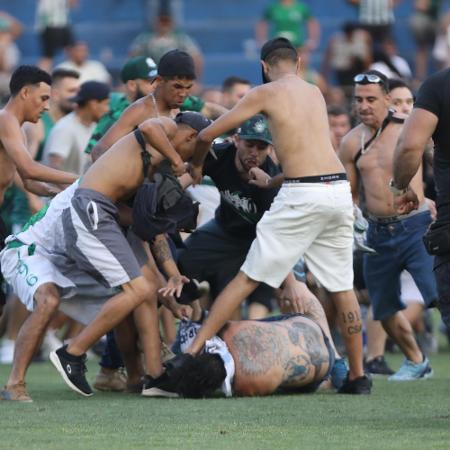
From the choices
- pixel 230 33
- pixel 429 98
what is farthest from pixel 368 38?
pixel 429 98

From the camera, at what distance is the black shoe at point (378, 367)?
37.8 ft

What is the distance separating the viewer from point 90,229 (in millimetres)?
9070

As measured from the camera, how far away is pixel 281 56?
30.8ft

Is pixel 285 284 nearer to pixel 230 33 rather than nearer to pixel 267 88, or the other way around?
pixel 267 88

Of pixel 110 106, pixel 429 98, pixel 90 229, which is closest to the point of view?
pixel 429 98

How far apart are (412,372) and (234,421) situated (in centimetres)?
326

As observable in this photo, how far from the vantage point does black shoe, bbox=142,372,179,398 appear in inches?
368

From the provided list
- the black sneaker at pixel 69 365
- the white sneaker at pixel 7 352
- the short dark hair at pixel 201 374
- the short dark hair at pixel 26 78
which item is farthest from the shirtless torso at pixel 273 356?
the white sneaker at pixel 7 352

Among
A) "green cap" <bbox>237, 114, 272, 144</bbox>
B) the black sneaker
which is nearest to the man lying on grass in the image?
the black sneaker

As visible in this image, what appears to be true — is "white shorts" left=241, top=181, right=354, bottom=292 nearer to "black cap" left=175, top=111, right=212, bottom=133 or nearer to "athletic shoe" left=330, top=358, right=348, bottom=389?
"black cap" left=175, top=111, right=212, bottom=133

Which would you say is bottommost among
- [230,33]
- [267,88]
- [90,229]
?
[230,33]

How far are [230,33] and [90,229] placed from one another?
15199 mm

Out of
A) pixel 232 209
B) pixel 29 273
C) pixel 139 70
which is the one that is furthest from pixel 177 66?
pixel 139 70

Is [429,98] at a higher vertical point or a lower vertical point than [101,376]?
higher
